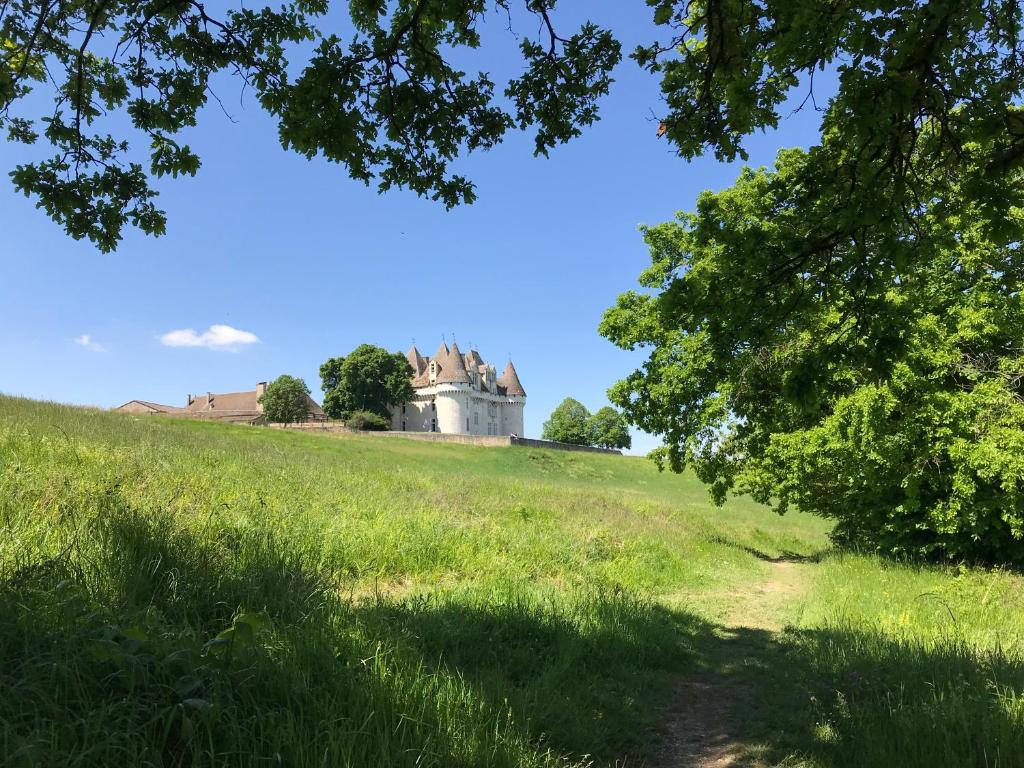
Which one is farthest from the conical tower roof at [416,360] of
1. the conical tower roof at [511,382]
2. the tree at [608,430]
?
the tree at [608,430]

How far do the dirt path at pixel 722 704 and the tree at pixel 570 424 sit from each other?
3700 inches

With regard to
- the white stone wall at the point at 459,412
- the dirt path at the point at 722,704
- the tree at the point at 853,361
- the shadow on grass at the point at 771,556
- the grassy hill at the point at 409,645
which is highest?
the white stone wall at the point at 459,412

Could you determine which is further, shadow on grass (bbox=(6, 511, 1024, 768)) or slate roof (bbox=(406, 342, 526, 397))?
slate roof (bbox=(406, 342, 526, 397))

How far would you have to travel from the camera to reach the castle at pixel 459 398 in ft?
306

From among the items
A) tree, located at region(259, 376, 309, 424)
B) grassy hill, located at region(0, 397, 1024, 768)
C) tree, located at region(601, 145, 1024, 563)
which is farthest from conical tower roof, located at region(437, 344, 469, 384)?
grassy hill, located at region(0, 397, 1024, 768)

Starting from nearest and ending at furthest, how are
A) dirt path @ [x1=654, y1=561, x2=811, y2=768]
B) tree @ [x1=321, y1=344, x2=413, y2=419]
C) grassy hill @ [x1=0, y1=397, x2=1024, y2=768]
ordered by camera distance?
1. grassy hill @ [x1=0, y1=397, x2=1024, y2=768]
2. dirt path @ [x1=654, y1=561, x2=811, y2=768]
3. tree @ [x1=321, y1=344, x2=413, y2=419]

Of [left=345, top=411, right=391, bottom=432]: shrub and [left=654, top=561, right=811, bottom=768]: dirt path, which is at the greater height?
[left=345, top=411, right=391, bottom=432]: shrub

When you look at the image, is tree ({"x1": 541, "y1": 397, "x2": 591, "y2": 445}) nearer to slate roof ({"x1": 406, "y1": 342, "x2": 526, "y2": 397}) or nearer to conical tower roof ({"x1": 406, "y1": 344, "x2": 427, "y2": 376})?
slate roof ({"x1": 406, "y1": 342, "x2": 526, "y2": 397})

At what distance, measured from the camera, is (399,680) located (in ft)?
12.2

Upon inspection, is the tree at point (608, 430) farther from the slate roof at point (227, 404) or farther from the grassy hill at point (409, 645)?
the grassy hill at point (409, 645)

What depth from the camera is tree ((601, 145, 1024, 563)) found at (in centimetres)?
515

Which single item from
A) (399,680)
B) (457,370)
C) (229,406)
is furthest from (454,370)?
(399,680)

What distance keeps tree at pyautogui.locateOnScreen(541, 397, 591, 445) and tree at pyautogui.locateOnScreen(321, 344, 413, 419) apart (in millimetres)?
33127

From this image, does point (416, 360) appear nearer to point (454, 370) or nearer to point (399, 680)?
point (454, 370)
